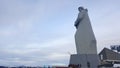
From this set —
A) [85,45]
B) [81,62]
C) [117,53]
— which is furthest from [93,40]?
[117,53]

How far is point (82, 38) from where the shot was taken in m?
50.6

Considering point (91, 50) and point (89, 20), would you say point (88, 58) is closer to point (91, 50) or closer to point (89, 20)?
point (91, 50)

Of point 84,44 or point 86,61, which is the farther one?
point 84,44

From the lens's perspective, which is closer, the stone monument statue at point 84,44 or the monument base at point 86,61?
the monument base at point 86,61

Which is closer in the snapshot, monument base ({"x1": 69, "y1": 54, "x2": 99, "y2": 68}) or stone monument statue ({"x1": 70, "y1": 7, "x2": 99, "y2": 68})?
monument base ({"x1": 69, "y1": 54, "x2": 99, "y2": 68})

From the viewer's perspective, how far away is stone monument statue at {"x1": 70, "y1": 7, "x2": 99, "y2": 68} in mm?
47844

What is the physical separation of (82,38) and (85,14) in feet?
17.0

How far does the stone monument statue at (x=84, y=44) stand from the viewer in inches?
1884

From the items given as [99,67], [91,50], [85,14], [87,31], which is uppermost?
[85,14]

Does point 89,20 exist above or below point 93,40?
Answer: above

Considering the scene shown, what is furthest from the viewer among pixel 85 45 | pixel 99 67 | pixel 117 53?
pixel 117 53

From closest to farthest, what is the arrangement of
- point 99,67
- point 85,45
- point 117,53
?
point 99,67, point 85,45, point 117,53

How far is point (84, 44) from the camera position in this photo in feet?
164

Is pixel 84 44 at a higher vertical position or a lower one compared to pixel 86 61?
higher
